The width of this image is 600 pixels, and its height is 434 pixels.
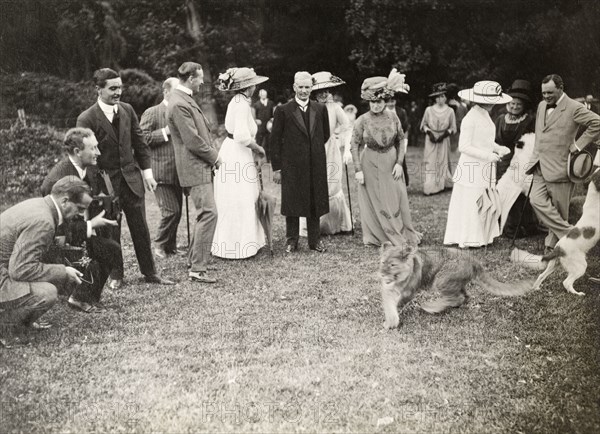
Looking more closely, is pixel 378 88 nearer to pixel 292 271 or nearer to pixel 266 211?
pixel 266 211

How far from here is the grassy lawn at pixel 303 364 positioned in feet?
12.2

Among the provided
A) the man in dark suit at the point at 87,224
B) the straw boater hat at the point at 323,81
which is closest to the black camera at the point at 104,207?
the man in dark suit at the point at 87,224

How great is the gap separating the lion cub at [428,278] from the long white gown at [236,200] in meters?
2.77

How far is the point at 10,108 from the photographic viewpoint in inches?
415

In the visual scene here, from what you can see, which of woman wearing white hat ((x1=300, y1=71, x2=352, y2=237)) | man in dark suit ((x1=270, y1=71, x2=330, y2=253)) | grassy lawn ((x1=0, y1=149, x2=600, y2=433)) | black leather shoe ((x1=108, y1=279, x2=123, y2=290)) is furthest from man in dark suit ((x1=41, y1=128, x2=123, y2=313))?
woman wearing white hat ((x1=300, y1=71, x2=352, y2=237))

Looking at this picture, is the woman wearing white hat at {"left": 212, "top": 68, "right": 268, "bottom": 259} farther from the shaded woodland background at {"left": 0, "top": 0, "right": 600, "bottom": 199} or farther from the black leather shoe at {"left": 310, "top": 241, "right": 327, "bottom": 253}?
the shaded woodland background at {"left": 0, "top": 0, "right": 600, "bottom": 199}

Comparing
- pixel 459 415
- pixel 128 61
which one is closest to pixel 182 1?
pixel 128 61

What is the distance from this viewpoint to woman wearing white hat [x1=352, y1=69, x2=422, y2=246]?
306 inches

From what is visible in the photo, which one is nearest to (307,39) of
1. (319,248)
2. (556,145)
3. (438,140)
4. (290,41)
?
(290,41)

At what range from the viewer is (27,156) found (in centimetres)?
1124

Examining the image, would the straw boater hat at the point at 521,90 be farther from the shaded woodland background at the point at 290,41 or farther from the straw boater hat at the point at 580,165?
the shaded woodland background at the point at 290,41

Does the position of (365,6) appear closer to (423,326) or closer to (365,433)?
(423,326)

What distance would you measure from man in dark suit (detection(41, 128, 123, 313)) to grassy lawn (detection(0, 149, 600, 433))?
199 millimetres

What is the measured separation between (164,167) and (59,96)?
8.27 meters
